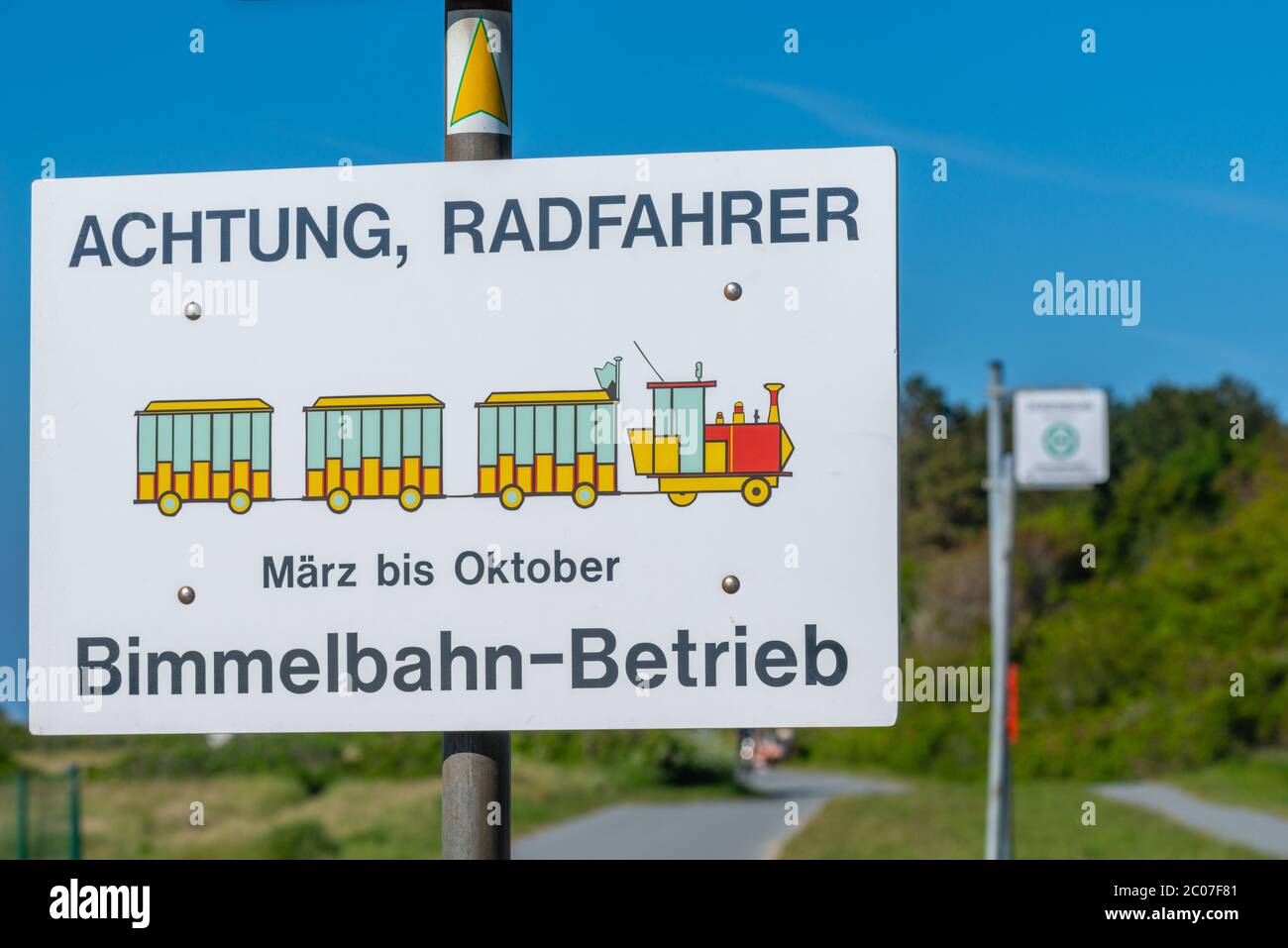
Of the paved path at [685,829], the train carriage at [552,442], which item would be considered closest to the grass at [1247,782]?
the paved path at [685,829]

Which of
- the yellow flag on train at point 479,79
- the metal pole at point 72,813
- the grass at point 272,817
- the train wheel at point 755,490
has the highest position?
the yellow flag on train at point 479,79

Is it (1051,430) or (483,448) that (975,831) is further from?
(483,448)

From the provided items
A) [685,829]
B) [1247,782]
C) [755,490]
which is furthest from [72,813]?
[1247,782]

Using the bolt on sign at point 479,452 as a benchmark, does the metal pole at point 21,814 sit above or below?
below

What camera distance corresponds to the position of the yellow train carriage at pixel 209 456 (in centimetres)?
264

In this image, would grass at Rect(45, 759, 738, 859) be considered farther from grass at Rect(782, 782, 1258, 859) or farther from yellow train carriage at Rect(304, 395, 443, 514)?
yellow train carriage at Rect(304, 395, 443, 514)

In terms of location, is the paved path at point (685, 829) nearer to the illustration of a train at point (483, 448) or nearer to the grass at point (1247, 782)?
the grass at point (1247, 782)

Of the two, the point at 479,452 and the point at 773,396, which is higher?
the point at 773,396

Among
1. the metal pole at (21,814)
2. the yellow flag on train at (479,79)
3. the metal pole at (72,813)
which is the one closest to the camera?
the yellow flag on train at (479,79)

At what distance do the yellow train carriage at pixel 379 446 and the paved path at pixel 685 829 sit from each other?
12528mm

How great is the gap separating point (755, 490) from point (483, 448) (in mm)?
531

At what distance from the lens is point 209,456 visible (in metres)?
2.64

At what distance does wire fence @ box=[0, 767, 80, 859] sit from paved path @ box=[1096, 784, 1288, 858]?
15.7m

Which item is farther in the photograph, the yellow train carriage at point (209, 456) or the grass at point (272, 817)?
the grass at point (272, 817)
